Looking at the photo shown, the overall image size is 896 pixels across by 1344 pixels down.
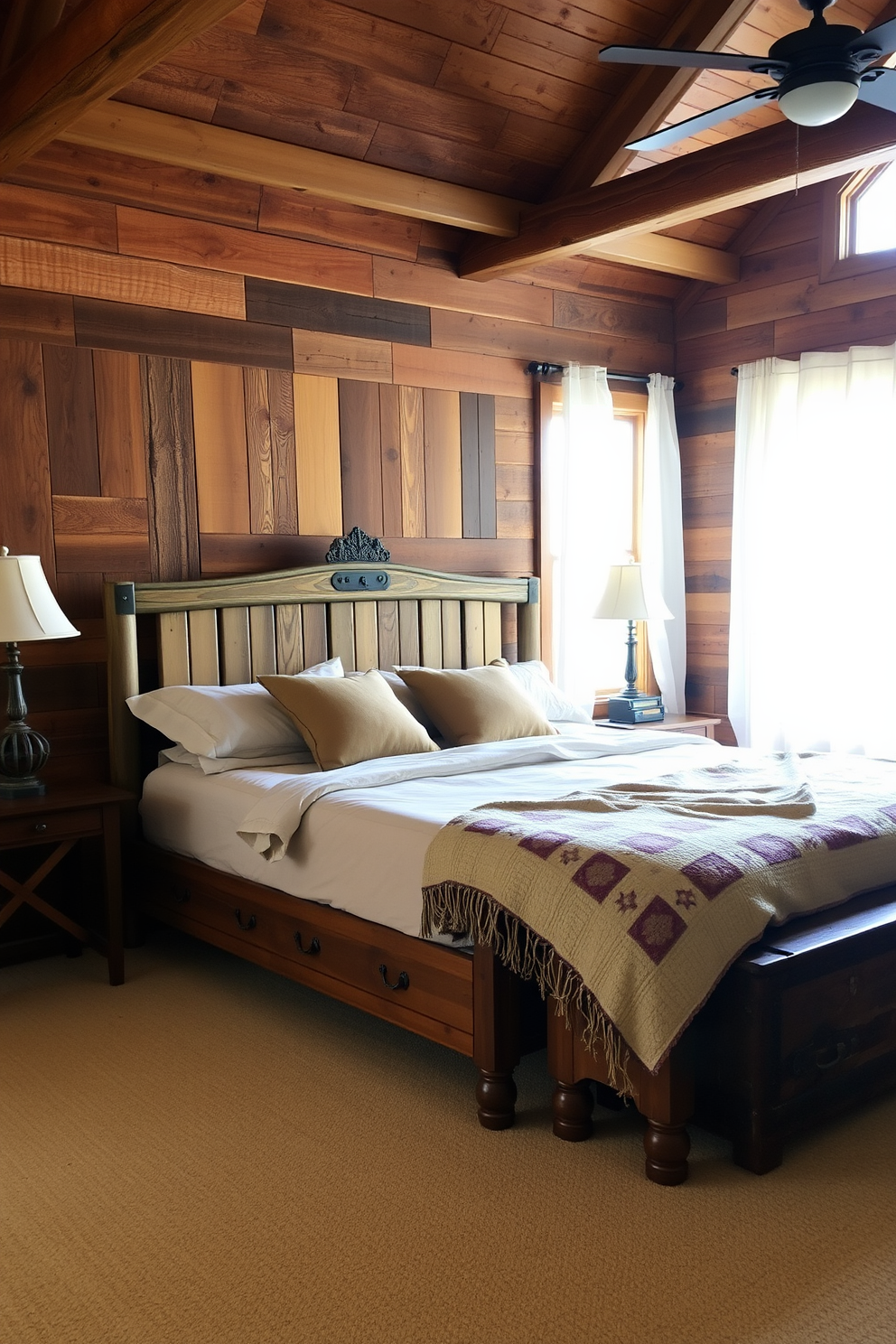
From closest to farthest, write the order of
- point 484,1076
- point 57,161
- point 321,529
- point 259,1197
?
1. point 259,1197
2. point 484,1076
3. point 57,161
4. point 321,529

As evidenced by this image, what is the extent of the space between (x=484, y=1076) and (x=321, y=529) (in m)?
2.64

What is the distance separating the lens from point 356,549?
185 inches

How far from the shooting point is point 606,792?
318 cm

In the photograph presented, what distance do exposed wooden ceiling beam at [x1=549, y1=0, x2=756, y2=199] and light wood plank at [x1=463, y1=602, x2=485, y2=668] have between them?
1840 mm

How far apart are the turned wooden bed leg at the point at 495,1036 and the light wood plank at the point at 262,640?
2024 millimetres

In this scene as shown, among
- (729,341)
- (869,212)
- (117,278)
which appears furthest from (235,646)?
(869,212)

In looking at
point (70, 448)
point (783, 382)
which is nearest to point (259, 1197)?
point (70, 448)

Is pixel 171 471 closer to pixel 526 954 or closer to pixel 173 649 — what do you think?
pixel 173 649

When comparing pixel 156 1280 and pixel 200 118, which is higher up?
pixel 200 118

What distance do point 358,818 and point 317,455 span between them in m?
2.09

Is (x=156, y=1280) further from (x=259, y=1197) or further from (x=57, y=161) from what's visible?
(x=57, y=161)

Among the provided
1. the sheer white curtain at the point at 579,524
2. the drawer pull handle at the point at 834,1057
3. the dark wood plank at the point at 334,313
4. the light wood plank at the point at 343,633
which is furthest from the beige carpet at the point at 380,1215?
the dark wood plank at the point at 334,313

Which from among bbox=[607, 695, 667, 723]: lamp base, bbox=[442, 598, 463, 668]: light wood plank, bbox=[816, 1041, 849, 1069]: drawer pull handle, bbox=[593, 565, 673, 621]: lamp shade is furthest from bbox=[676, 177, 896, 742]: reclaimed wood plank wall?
bbox=[816, 1041, 849, 1069]: drawer pull handle

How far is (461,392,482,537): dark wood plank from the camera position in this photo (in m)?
5.20
